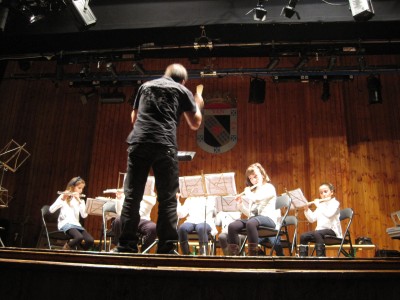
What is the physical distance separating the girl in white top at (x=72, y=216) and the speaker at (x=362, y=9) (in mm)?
4479

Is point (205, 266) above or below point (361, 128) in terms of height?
below

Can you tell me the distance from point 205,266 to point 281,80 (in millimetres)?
5660

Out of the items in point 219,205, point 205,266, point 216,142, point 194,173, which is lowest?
point 205,266

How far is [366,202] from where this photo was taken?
7.81m

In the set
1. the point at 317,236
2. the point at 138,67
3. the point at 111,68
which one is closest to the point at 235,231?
the point at 317,236

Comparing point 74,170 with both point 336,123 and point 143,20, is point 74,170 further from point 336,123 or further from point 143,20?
point 336,123

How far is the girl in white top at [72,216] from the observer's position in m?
5.82

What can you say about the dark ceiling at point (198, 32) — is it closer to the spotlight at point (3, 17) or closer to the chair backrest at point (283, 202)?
the spotlight at point (3, 17)

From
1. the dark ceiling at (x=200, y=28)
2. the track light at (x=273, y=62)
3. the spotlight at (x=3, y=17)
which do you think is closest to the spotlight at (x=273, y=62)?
the track light at (x=273, y=62)

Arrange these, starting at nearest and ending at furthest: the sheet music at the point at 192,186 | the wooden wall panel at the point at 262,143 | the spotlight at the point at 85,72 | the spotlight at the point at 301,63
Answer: the sheet music at the point at 192,186, the spotlight at the point at 301,63, the spotlight at the point at 85,72, the wooden wall panel at the point at 262,143

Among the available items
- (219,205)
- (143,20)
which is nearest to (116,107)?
(143,20)

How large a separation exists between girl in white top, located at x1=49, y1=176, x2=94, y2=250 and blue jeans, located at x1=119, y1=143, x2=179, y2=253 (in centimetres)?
302

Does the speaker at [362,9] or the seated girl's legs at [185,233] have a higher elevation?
the speaker at [362,9]

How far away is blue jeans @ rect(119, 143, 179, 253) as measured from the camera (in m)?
3.04
